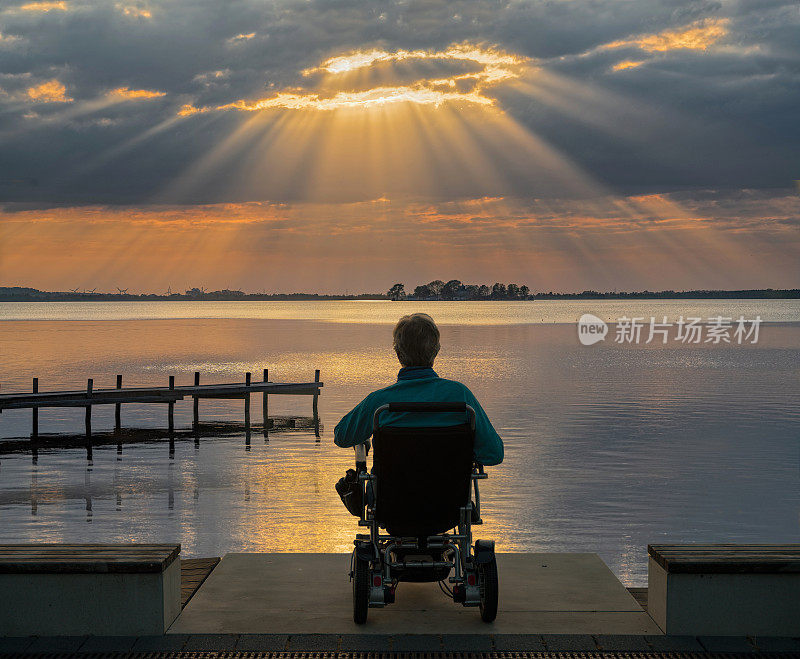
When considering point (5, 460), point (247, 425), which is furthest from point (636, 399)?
point (5, 460)

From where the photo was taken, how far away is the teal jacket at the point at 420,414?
202 inches

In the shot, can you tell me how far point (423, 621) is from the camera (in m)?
5.21

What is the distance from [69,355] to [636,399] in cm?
5308

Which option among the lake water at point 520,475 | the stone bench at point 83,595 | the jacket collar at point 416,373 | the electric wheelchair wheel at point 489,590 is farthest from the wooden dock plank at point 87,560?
the lake water at point 520,475

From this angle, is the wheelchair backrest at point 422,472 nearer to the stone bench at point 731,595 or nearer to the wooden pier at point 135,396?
the stone bench at point 731,595

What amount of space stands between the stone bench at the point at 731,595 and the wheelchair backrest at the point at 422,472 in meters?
1.28

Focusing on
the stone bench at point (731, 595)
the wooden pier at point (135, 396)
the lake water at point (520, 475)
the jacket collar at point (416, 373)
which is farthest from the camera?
the wooden pier at point (135, 396)

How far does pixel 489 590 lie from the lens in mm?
5078

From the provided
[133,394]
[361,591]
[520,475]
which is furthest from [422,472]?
[133,394]

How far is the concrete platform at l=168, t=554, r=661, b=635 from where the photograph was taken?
508 centimetres

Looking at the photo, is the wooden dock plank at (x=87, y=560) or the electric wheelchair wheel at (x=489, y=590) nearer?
the wooden dock plank at (x=87, y=560)

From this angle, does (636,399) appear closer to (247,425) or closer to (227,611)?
(247,425)

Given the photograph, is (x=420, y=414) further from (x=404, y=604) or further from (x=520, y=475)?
(x=520, y=475)

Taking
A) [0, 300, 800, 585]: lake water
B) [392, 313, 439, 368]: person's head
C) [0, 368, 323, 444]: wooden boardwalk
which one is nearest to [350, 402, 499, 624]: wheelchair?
[392, 313, 439, 368]: person's head
